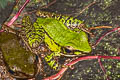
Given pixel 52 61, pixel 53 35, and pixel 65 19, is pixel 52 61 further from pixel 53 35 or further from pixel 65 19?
pixel 65 19

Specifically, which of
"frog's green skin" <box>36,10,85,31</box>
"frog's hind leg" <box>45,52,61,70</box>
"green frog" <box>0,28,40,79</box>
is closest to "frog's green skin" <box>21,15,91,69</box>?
"frog's hind leg" <box>45,52,61,70</box>

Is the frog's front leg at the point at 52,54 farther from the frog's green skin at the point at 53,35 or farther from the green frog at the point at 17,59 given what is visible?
the green frog at the point at 17,59

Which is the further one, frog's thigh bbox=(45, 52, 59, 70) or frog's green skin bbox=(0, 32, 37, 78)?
frog's thigh bbox=(45, 52, 59, 70)

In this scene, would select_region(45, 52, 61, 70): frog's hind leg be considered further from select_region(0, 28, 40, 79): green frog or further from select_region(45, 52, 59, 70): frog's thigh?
select_region(0, 28, 40, 79): green frog

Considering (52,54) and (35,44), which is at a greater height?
(35,44)

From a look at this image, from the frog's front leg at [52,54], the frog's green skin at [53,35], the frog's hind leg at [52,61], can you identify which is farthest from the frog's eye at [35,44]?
the frog's hind leg at [52,61]

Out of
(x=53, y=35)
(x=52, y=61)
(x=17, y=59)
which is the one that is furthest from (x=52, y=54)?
(x=17, y=59)

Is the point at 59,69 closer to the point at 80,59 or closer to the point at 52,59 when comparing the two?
the point at 52,59

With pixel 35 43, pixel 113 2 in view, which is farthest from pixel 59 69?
pixel 113 2

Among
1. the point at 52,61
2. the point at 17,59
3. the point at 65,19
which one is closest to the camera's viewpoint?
the point at 17,59
